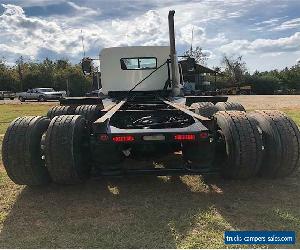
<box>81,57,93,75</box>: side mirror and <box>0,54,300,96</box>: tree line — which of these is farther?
<box>0,54,300,96</box>: tree line

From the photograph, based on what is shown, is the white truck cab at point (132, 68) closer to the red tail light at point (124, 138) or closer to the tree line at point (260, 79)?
the red tail light at point (124, 138)

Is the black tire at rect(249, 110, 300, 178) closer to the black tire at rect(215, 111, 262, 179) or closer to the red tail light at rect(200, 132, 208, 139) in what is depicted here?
the black tire at rect(215, 111, 262, 179)

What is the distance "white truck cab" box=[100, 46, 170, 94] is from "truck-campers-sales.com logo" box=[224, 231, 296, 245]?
639cm

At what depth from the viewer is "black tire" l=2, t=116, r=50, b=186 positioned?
17.2 ft

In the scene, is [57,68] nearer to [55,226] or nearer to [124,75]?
[124,75]

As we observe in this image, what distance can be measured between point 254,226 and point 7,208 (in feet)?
9.40

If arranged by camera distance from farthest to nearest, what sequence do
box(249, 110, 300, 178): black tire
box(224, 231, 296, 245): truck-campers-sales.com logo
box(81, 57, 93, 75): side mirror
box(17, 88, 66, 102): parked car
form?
box(17, 88, 66, 102): parked car < box(81, 57, 93, 75): side mirror < box(249, 110, 300, 178): black tire < box(224, 231, 296, 245): truck-campers-sales.com logo

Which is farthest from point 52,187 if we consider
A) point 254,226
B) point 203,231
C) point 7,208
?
point 254,226

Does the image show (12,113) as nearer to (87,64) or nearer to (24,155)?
(87,64)

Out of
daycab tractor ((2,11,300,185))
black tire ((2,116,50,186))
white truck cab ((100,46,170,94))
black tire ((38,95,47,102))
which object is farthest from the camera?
black tire ((38,95,47,102))

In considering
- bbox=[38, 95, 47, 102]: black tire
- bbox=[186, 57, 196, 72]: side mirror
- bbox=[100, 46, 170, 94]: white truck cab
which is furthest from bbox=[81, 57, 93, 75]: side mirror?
bbox=[38, 95, 47, 102]: black tire

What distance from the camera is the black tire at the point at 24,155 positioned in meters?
5.25

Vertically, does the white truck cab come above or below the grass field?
above

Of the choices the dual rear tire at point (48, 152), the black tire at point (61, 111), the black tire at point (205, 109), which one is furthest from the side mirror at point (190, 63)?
the dual rear tire at point (48, 152)
